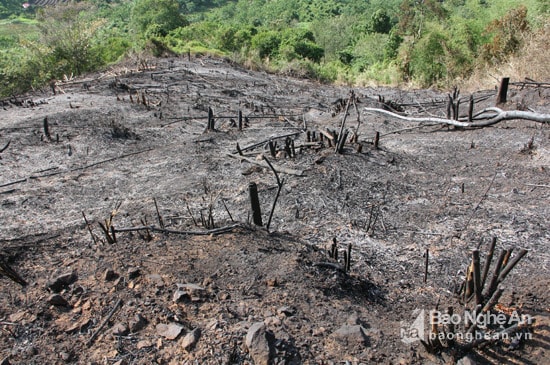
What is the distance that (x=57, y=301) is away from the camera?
265 cm

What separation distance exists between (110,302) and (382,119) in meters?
7.54

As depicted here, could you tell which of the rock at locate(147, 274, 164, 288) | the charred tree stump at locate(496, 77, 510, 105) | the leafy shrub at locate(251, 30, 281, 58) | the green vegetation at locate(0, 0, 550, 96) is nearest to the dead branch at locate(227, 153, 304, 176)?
the rock at locate(147, 274, 164, 288)

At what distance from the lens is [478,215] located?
14.1 feet

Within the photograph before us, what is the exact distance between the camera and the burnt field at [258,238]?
7.73 ft

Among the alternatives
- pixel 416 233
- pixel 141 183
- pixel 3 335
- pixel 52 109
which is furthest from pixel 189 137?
pixel 3 335

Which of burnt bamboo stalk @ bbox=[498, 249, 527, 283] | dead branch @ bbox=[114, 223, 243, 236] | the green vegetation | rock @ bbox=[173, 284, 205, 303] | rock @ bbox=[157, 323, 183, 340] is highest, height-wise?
the green vegetation

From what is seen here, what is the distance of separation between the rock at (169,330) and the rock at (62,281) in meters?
0.89

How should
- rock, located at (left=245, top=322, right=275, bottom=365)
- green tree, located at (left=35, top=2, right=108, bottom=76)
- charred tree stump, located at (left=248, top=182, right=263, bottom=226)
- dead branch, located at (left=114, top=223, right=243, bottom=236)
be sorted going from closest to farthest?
rock, located at (left=245, top=322, right=275, bottom=365) < dead branch, located at (left=114, top=223, right=243, bottom=236) < charred tree stump, located at (left=248, top=182, right=263, bottom=226) < green tree, located at (left=35, top=2, right=108, bottom=76)

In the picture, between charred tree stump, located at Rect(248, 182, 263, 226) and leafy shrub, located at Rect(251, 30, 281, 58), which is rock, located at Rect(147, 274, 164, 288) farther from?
leafy shrub, located at Rect(251, 30, 281, 58)

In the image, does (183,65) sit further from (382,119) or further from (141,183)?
(141,183)

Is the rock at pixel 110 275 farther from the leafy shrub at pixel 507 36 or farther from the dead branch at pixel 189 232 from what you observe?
the leafy shrub at pixel 507 36

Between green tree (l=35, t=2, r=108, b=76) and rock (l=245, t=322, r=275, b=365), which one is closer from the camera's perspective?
rock (l=245, t=322, r=275, b=365)

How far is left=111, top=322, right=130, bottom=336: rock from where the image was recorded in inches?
93.6

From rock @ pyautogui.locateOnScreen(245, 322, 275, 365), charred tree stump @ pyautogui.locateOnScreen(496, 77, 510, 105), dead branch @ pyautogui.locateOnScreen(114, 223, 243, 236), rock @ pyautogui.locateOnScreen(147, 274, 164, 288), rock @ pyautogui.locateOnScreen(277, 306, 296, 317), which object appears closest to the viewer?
rock @ pyautogui.locateOnScreen(245, 322, 275, 365)
